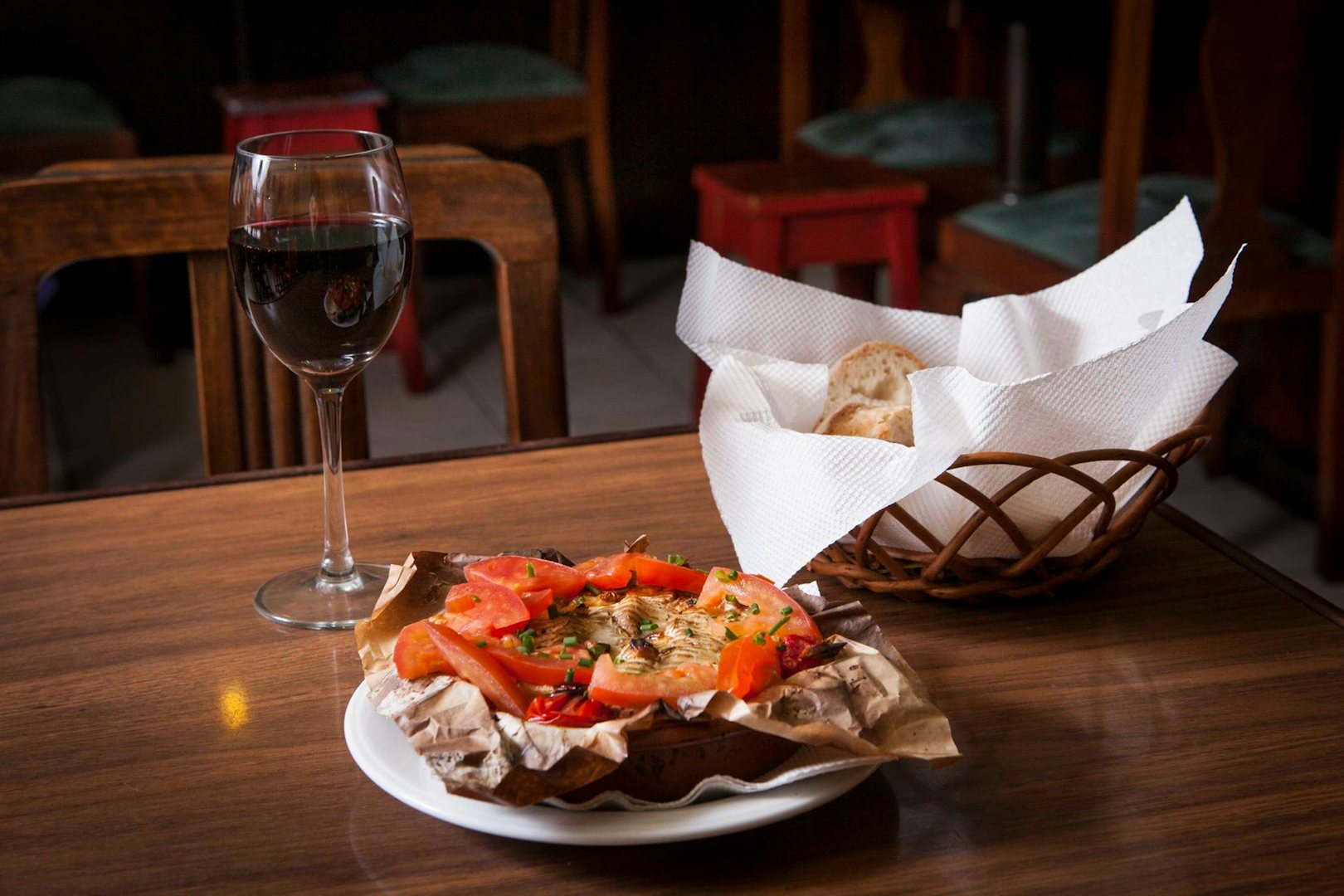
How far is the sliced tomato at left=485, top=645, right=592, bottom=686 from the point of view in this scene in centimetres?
52

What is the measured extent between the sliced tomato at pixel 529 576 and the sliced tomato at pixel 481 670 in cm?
6

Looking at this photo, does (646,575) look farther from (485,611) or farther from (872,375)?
(872,375)

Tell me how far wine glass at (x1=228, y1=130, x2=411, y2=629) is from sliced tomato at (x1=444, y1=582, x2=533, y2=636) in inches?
4.8

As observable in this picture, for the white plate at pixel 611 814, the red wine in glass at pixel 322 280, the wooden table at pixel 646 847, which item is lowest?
the wooden table at pixel 646 847

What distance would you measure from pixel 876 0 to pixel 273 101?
4.02 ft

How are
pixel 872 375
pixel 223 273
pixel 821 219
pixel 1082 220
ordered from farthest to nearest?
1. pixel 821 219
2. pixel 1082 220
3. pixel 223 273
4. pixel 872 375

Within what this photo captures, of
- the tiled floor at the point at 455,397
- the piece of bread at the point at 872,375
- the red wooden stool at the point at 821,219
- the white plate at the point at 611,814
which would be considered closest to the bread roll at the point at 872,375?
the piece of bread at the point at 872,375

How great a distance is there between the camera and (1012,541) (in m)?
0.68

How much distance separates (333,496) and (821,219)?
1.69 metres

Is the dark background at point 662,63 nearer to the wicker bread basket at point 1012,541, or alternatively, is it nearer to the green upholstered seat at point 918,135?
the green upholstered seat at point 918,135

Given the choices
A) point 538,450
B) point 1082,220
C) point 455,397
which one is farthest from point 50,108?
point 538,450

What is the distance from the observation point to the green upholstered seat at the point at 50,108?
8.87ft

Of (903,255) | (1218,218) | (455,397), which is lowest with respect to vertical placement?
(455,397)

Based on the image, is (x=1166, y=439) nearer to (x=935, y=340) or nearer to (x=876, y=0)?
(x=935, y=340)
